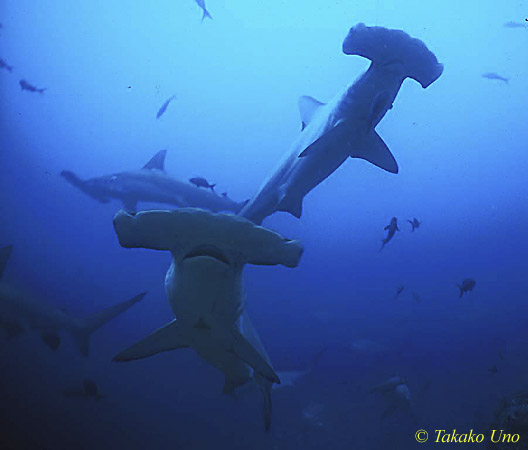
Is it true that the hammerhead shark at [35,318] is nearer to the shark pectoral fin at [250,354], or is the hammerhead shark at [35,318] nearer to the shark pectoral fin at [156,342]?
the shark pectoral fin at [156,342]

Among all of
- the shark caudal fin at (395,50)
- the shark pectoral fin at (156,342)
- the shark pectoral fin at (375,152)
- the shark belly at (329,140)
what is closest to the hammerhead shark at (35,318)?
the shark pectoral fin at (156,342)

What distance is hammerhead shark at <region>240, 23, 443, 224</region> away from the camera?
11.1ft

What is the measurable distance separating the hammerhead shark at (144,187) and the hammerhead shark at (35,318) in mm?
2925

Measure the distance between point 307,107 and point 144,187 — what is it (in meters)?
5.41

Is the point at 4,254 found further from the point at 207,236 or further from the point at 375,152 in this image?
the point at 375,152

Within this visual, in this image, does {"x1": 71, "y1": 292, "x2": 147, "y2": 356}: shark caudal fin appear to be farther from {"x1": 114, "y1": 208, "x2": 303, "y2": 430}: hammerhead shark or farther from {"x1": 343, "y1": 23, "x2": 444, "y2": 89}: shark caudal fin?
{"x1": 343, "y1": 23, "x2": 444, "y2": 89}: shark caudal fin

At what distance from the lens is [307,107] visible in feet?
15.2

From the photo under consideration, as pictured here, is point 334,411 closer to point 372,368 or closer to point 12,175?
point 372,368

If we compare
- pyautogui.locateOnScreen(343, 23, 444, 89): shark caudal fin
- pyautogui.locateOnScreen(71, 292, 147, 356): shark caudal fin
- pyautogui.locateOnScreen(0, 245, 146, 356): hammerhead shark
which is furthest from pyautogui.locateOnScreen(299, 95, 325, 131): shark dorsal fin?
pyautogui.locateOnScreen(71, 292, 147, 356): shark caudal fin

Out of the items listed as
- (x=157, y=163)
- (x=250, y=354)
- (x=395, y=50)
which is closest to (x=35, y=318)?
(x=157, y=163)

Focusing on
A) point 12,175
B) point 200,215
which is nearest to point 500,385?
point 200,215

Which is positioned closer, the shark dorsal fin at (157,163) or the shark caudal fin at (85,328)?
the shark caudal fin at (85,328)

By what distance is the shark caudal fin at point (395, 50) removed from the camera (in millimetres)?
3344

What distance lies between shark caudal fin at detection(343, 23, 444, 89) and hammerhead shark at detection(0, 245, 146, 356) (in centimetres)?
545
